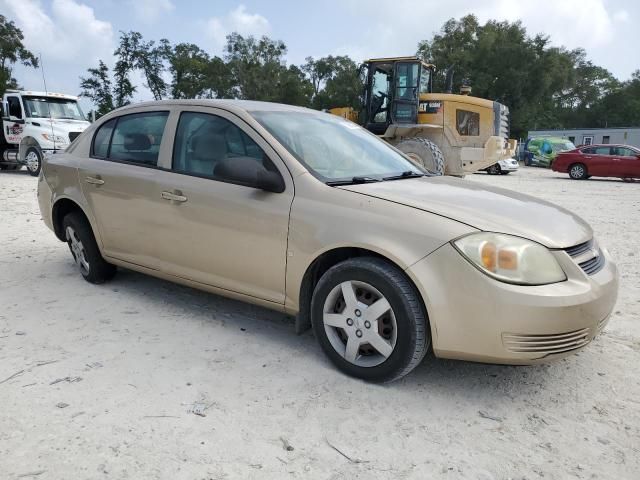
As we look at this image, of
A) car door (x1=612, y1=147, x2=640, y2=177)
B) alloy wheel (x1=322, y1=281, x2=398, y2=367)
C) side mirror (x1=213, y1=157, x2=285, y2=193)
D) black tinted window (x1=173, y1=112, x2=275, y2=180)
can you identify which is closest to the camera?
alloy wheel (x1=322, y1=281, x2=398, y2=367)

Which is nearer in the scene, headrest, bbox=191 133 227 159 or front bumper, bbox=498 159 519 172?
headrest, bbox=191 133 227 159

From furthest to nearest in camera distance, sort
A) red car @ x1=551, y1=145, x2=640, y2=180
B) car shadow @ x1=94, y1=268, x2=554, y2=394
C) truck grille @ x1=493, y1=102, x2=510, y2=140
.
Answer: red car @ x1=551, y1=145, x2=640, y2=180, truck grille @ x1=493, y1=102, x2=510, y2=140, car shadow @ x1=94, y1=268, x2=554, y2=394

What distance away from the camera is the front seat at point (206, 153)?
343 centimetres

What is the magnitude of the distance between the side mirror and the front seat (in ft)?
1.32

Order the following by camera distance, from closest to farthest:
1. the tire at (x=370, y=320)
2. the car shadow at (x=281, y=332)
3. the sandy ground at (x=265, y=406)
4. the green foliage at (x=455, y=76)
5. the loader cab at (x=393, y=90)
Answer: the sandy ground at (x=265, y=406), the tire at (x=370, y=320), the car shadow at (x=281, y=332), the loader cab at (x=393, y=90), the green foliage at (x=455, y=76)

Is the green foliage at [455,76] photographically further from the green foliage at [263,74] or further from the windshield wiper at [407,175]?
the windshield wiper at [407,175]

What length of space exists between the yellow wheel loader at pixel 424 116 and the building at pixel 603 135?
29.3 m

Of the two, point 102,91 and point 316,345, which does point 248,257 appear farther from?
point 102,91

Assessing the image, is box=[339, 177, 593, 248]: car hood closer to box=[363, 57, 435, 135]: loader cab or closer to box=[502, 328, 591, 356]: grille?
box=[502, 328, 591, 356]: grille

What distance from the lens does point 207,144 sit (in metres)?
3.51

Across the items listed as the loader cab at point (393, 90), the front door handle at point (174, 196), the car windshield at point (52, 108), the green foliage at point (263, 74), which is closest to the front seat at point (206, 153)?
the front door handle at point (174, 196)

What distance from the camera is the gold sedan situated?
246cm

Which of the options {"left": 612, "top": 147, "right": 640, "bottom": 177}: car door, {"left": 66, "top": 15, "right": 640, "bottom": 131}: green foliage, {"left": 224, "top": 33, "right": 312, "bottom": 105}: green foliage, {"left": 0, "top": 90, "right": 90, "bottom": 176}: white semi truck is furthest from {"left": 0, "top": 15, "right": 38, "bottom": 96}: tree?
{"left": 612, "top": 147, "right": 640, "bottom": 177}: car door

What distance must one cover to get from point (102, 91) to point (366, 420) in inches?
2179
